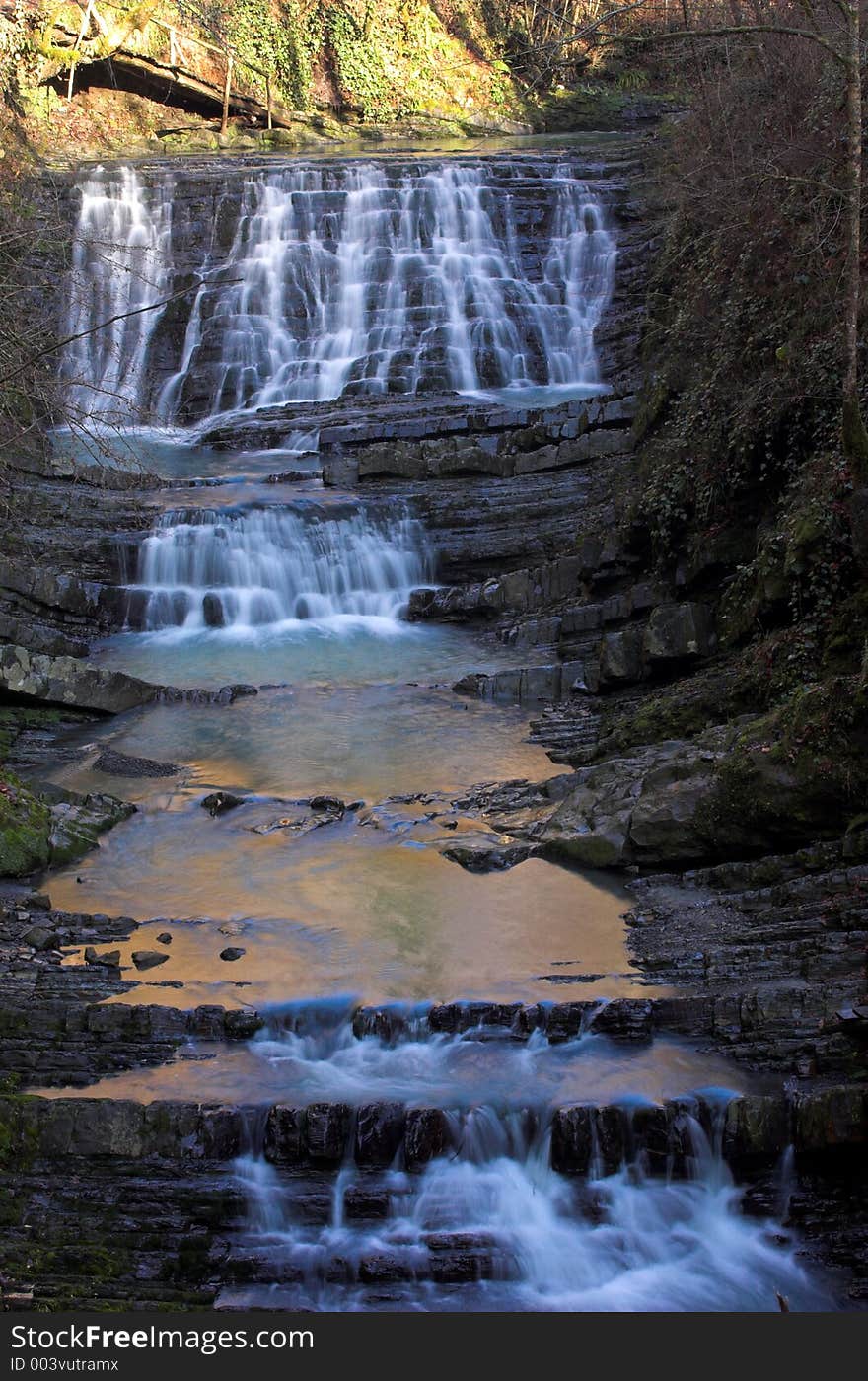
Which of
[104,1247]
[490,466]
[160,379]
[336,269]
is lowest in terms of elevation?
[104,1247]

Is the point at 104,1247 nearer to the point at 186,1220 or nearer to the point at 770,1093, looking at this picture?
the point at 186,1220

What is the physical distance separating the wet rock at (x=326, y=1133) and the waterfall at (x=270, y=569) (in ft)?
36.4

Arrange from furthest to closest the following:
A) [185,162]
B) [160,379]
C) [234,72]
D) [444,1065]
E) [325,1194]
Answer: [234,72] → [185,162] → [160,379] → [444,1065] → [325,1194]

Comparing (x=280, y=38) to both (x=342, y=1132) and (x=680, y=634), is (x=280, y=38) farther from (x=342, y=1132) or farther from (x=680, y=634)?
(x=342, y=1132)

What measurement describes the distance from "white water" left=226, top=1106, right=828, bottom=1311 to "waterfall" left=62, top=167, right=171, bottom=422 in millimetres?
20152

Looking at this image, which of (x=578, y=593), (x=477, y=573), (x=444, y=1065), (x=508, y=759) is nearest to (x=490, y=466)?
(x=477, y=573)

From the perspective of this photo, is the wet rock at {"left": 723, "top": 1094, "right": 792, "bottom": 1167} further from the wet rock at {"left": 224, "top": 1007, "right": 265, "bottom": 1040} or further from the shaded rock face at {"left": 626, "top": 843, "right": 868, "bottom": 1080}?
the wet rock at {"left": 224, "top": 1007, "right": 265, "bottom": 1040}

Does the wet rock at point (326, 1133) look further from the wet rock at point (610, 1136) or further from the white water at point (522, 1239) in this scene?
the wet rock at point (610, 1136)

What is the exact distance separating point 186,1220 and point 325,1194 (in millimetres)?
735

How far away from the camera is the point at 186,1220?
6055 mm

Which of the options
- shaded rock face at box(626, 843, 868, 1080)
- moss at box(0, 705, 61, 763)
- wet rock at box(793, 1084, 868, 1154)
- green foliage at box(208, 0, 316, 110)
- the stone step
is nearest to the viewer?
wet rock at box(793, 1084, 868, 1154)

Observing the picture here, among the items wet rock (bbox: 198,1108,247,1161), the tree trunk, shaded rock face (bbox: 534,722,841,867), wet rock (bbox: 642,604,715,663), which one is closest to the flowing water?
wet rock (bbox: 198,1108,247,1161)

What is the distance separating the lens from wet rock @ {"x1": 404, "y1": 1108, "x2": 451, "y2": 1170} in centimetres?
647

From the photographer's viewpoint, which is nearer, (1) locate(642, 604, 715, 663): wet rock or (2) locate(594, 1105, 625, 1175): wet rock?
(2) locate(594, 1105, 625, 1175): wet rock
